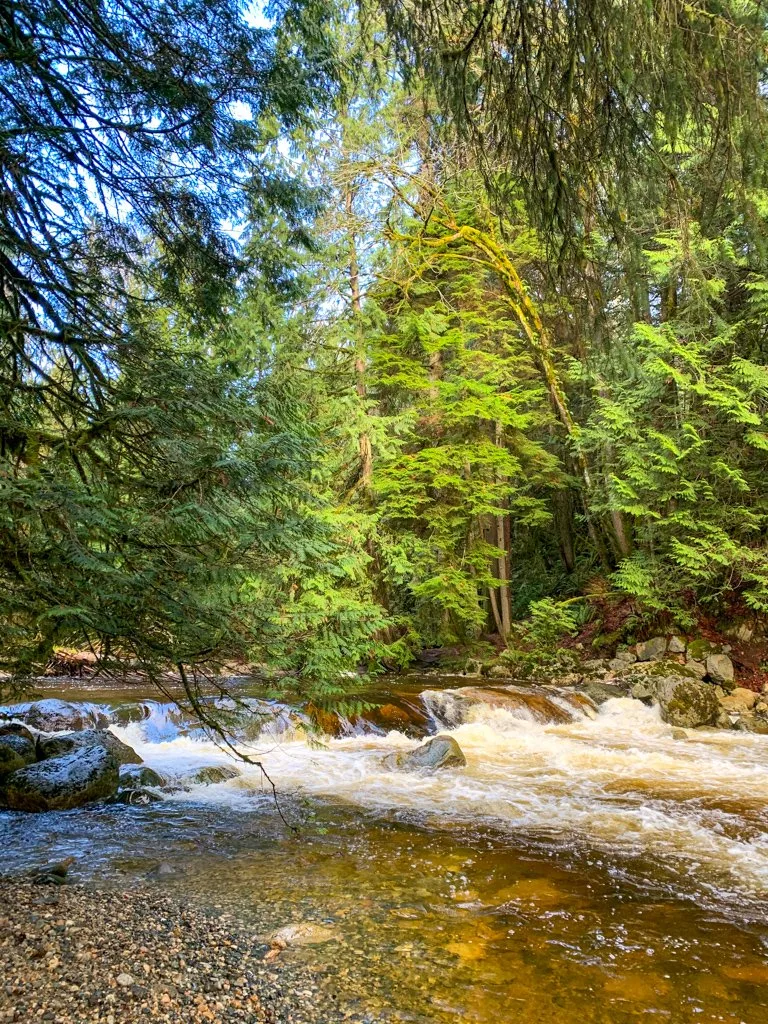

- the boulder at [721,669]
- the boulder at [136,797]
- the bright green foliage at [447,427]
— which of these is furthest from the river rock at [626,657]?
the boulder at [136,797]

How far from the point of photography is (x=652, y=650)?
12859 millimetres

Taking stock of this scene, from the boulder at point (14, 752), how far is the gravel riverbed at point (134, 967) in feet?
9.48

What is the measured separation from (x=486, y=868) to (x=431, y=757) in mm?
2937

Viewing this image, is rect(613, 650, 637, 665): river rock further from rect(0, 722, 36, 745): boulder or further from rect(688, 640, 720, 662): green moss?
rect(0, 722, 36, 745): boulder

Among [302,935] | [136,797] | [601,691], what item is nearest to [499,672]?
[601,691]

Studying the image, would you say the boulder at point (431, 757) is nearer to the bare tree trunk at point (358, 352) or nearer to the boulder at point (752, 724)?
the boulder at point (752, 724)

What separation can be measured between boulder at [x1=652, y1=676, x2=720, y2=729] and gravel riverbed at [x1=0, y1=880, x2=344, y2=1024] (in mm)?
8397

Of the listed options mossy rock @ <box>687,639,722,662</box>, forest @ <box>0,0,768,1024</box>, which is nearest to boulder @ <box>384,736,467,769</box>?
forest @ <box>0,0,768,1024</box>

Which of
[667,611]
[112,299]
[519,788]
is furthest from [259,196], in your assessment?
[667,611]

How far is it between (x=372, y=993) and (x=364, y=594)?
8891 mm

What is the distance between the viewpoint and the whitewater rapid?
510cm

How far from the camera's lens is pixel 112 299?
3.96m

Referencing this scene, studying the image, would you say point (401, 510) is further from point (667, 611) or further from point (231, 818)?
point (231, 818)

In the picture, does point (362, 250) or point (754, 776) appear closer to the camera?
point (754, 776)
